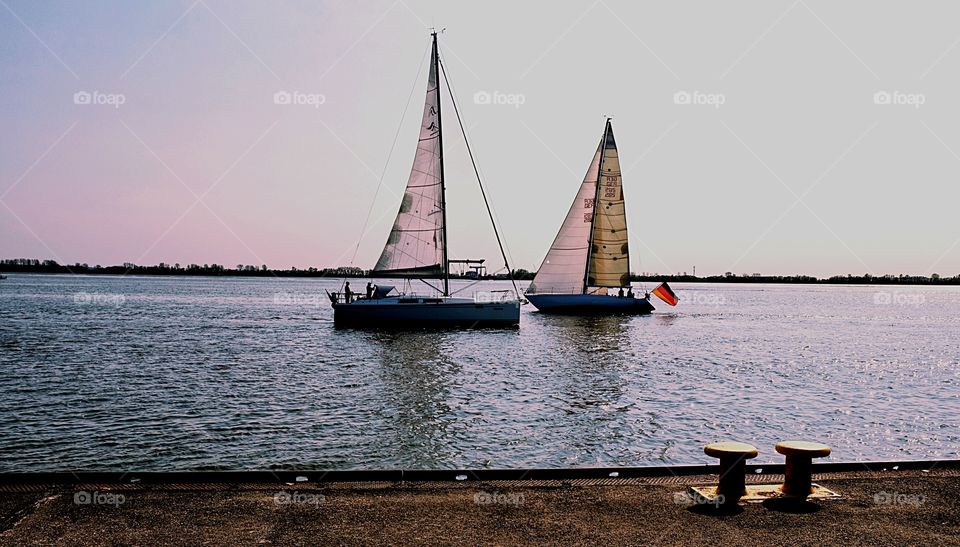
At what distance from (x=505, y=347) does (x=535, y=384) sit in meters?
15.7

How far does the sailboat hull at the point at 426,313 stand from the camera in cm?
5259

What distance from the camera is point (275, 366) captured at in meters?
33.8

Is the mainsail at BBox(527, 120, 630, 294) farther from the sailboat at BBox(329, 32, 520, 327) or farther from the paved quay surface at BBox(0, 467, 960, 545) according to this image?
the paved quay surface at BBox(0, 467, 960, 545)

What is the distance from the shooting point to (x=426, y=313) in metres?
52.7

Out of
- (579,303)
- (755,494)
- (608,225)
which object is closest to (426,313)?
(579,303)

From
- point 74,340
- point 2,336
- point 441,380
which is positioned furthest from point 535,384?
point 2,336

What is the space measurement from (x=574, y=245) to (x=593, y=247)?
6.59ft

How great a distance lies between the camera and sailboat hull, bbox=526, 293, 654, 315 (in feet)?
232

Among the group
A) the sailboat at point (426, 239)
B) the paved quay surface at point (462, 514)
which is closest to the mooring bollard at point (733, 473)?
the paved quay surface at point (462, 514)

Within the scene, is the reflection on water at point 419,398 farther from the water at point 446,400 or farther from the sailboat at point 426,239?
the sailboat at point 426,239

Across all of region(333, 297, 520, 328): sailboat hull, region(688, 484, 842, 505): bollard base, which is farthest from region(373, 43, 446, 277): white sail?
region(688, 484, 842, 505): bollard base

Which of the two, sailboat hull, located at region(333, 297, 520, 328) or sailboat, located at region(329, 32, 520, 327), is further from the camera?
sailboat hull, located at region(333, 297, 520, 328)

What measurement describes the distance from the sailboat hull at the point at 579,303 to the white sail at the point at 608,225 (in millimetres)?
1812

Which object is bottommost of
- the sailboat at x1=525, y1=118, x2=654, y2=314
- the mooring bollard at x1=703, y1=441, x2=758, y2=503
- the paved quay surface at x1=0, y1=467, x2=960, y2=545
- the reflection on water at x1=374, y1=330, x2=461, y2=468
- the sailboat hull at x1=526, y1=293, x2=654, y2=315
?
the reflection on water at x1=374, y1=330, x2=461, y2=468
